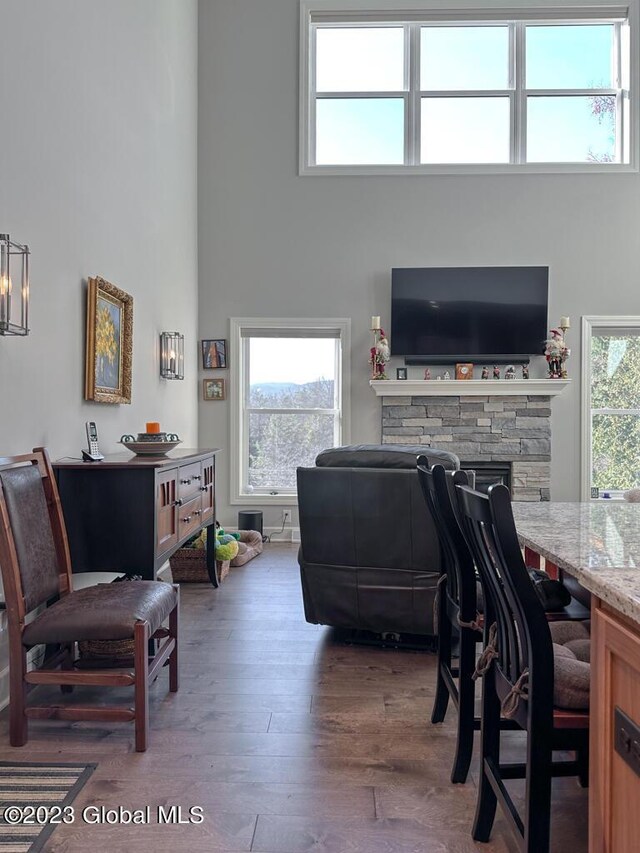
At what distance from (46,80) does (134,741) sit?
2812mm

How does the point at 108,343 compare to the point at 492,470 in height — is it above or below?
above

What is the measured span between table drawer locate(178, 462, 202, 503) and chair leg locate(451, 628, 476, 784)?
1.75 m

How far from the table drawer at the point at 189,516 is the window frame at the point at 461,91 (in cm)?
372

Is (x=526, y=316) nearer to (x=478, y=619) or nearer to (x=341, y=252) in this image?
(x=341, y=252)

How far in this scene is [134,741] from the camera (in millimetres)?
2061

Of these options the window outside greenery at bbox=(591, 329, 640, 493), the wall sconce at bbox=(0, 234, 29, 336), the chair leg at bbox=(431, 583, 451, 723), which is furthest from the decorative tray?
the window outside greenery at bbox=(591, 329, 640, 493)

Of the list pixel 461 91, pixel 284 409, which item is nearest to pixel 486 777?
pixel 284 409

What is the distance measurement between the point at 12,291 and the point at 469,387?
406 cm

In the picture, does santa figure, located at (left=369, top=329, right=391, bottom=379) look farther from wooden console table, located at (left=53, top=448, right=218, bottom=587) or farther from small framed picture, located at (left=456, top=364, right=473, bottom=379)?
wooden console table, located at (left=53, top=448, right=218, bottom=587)

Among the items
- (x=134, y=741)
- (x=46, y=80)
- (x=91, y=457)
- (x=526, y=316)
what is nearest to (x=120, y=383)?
(x=91, y=457)

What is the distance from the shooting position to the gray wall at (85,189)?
8.14ft

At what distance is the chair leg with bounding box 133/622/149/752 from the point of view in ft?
6.53

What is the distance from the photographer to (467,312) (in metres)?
5.63

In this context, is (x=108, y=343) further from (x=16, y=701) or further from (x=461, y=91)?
(x=461, y=91)
